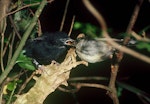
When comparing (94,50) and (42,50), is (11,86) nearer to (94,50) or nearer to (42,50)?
(42,50)

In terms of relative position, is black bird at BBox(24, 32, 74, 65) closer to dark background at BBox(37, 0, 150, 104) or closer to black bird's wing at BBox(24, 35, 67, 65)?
black bird's wing at BBox(24, 35, 67, 65)

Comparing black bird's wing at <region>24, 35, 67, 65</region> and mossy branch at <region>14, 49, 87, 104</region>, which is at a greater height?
black bird's wing at <region>24, 35, 67, 65</region>

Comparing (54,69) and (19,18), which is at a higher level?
(19,18)

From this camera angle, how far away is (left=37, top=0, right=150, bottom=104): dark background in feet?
5.48

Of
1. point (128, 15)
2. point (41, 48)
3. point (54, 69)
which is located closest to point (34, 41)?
point (41, 48)

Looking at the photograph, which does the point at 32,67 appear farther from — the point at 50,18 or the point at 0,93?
the point at 50,18

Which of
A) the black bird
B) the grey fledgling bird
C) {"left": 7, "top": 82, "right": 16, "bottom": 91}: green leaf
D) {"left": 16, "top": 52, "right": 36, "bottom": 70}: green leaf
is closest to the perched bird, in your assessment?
the grey fledgling bird


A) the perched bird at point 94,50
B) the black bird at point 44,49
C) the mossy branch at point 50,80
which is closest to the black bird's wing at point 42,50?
the black bird at point 44,49

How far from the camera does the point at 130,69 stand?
1.83 meters

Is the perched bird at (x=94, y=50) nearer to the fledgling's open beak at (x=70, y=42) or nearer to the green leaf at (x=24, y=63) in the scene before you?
the fledgling's open beak at (x=70, y=42)

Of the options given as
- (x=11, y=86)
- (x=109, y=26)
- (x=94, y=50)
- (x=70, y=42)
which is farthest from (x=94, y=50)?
(x=11, y=86)

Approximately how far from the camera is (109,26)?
166 centimetres

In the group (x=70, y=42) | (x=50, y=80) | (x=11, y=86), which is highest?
(x=70, y=42)

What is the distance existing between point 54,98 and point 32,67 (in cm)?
52
